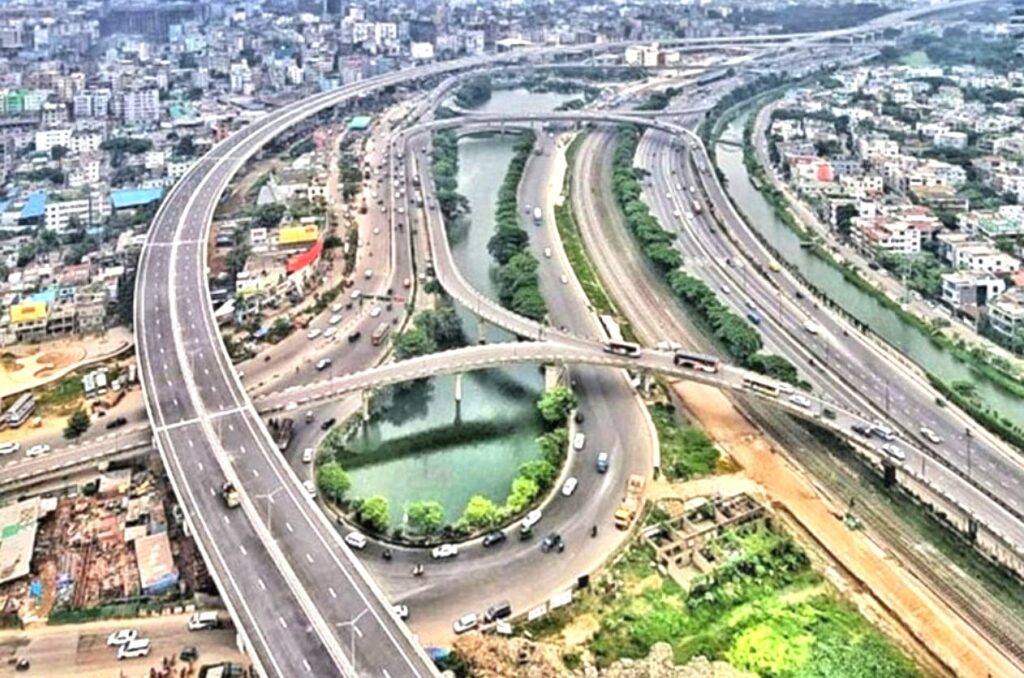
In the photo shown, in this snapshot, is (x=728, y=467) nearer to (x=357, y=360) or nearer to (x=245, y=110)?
(x=357, y=360)

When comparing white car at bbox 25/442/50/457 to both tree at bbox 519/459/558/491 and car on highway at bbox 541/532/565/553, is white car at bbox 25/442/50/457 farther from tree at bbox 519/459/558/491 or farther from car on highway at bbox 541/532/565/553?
car on highway at bbox 541/532/565/553

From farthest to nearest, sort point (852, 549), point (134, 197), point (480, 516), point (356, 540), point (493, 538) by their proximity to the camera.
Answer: point (134, 197), point (480, 516), point (493, 538), point (356, 540), point (852, 549)

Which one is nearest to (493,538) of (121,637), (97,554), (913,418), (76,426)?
(121,637)

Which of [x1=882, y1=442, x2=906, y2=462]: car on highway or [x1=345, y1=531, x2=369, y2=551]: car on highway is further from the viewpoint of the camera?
[x1=882, y1=442, x2=906, y2=462]: car on highway

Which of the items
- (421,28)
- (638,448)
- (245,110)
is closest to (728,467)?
(638,448)

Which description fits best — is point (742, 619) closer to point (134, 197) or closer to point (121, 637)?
point (121, 637)

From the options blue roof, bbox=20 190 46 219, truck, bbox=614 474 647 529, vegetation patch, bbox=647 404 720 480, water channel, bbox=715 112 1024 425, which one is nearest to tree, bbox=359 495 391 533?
truck, bbox=614 474 647 529
